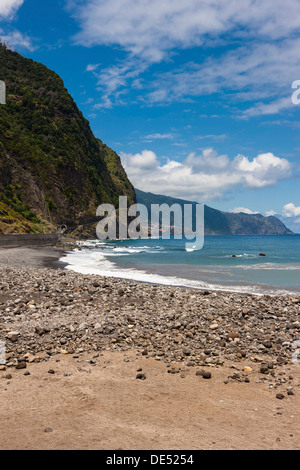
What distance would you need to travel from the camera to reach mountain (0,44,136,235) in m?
92.1

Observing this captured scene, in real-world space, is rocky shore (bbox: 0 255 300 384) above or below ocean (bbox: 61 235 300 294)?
above

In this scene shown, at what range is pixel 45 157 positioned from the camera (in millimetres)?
114250

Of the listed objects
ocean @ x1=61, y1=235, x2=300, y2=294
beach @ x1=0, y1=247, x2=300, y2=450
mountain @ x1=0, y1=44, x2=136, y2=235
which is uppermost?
mountain @ x1=0, y1=44, x2=136, y2=235

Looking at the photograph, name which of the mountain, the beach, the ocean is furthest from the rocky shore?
the mountain

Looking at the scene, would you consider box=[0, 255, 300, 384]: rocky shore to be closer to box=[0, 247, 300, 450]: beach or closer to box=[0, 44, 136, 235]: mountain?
box=[0, 247, 300, 450]: beach

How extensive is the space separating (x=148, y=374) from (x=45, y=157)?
118 m

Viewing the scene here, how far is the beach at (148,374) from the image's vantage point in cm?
523

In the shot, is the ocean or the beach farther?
the ocean

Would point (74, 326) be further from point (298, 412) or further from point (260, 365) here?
point (298, 412)

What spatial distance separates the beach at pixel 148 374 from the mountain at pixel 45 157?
5967 centimetres

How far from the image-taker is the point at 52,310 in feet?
39.1

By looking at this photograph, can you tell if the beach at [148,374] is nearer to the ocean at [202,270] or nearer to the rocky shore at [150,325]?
the rocky shore at [150,325]

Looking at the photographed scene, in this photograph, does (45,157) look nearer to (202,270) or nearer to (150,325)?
(202,270)

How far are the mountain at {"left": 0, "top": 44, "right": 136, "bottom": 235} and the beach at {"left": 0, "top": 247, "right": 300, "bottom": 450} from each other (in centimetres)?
5967
